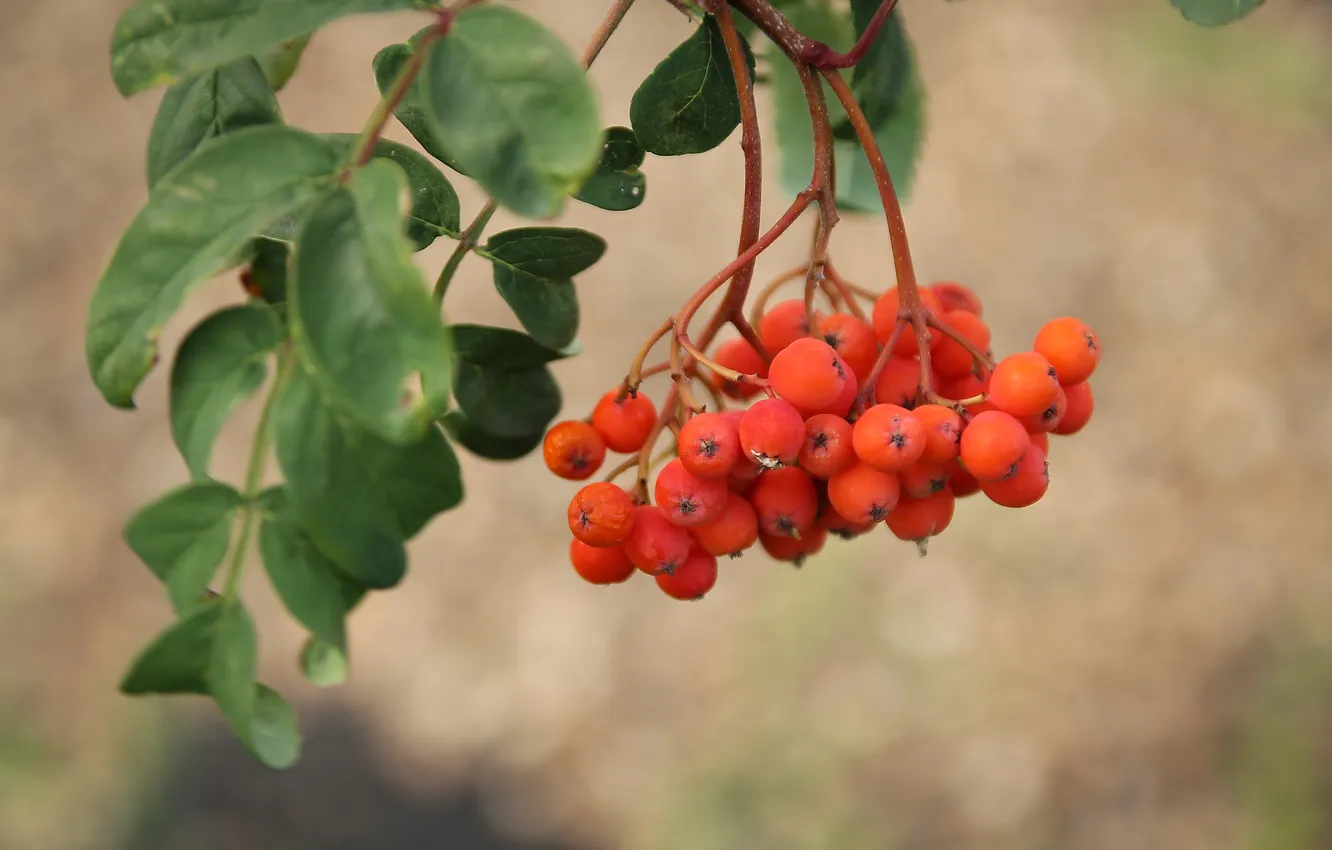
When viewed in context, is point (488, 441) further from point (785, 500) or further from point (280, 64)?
point (280, 64)

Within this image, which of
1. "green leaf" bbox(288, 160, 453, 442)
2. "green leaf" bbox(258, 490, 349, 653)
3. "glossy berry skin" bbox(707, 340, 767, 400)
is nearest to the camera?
"green leaf" bbox(288, 160, 453, 442)

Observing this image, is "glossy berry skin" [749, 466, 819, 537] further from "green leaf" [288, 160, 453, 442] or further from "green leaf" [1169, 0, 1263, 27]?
"green leaf" [1169, 0, 1263, 27]

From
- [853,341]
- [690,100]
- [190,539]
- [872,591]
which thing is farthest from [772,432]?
[872,591]

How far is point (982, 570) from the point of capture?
3.37m

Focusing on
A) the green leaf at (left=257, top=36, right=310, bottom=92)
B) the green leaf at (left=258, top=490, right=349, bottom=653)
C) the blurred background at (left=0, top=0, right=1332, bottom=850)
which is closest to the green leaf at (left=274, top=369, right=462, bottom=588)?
the green leaf at (left=258, top=490, right=349, bottom=653)

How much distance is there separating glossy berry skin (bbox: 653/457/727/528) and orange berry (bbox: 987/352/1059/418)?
19cm

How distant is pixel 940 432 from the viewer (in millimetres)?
760

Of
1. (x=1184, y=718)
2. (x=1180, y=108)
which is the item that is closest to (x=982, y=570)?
(x=1184, y=718)

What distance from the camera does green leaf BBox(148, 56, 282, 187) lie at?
84 cm

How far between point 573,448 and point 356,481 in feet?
0.76

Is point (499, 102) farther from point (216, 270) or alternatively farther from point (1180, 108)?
point (1180, 108)

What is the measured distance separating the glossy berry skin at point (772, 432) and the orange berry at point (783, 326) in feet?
0.56

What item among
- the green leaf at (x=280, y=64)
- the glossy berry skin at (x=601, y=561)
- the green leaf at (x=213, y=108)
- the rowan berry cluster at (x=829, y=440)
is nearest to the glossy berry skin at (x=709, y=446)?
the rowan berry cluster at (x=829, y=440)

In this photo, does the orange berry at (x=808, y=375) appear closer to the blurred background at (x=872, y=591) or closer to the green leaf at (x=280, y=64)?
the green leaf at (x=280, y=64)
